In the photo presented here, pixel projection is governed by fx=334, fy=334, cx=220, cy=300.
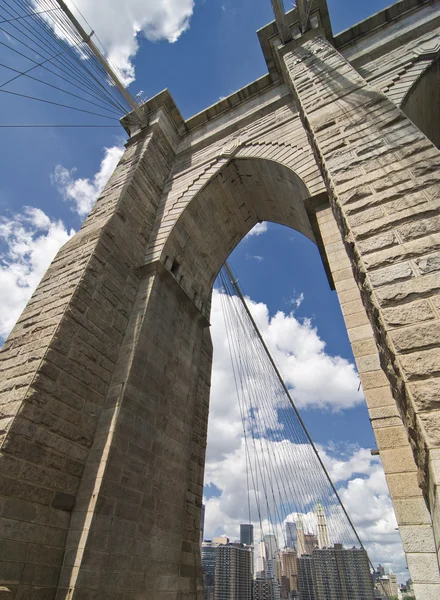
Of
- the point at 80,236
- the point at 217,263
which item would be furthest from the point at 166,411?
the point at 217,263

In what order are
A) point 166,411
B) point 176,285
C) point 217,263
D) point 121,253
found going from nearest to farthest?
point 166,411, point 121,253, point 176,285, point 217,263

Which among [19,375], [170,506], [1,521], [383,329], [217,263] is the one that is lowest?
[1,521]

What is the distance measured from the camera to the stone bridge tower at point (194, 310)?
2.25 meters

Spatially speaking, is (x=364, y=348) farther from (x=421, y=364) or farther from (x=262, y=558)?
(x=262, y=558)

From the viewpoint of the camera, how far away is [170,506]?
488 cm

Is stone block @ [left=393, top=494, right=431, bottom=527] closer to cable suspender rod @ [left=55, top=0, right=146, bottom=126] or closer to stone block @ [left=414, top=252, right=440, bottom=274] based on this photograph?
stone block @ [left=414, top=252, right=440, bottom=274]

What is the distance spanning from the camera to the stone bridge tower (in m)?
2.25

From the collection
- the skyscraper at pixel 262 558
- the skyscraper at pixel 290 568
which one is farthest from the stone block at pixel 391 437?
the skyscraper at pixel 290 568

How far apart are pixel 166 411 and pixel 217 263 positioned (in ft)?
13.4

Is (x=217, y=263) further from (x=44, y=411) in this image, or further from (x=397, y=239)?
(x=397, y=239)

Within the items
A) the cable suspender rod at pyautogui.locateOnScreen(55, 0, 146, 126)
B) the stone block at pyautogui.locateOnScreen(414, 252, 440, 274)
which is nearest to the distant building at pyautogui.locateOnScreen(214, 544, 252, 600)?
the cable suspender rod at pyautogui.locateOnScreen(55, 0, 146, 126)

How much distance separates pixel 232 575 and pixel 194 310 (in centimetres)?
5930

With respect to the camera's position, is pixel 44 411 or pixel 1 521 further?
pixel 44 411

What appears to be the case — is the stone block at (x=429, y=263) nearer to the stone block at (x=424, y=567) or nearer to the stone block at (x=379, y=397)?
the stone block at (x=379, y=397)
